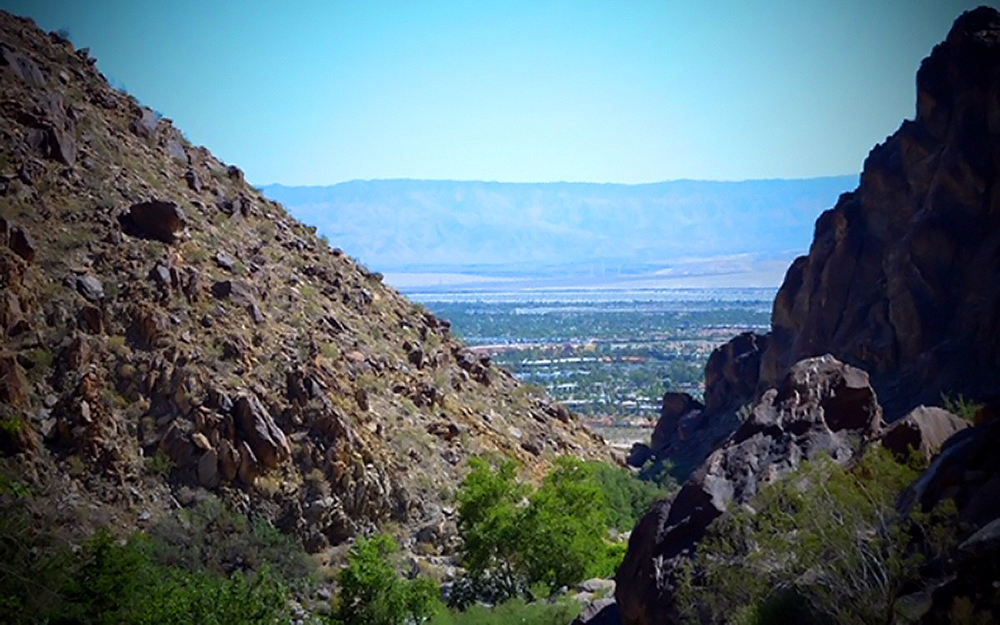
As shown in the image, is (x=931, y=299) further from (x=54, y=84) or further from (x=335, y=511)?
(x=54, y=84)

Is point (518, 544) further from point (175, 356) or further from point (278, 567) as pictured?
point (175, 356)

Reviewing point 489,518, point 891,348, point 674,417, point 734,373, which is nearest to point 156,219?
point 489,518

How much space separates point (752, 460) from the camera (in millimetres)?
24734

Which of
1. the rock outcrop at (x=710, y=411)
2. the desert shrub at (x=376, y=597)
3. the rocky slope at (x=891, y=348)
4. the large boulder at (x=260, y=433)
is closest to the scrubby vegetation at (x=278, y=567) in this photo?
the desert shrub at (x=376, y=597)

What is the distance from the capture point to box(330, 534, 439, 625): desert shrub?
29.8 m

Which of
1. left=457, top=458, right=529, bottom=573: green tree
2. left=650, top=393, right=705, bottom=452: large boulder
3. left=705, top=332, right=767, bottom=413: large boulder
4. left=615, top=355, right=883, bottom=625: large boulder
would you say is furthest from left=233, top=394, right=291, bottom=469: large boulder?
left=650, top=393, right=705, bottom=452: large boulder

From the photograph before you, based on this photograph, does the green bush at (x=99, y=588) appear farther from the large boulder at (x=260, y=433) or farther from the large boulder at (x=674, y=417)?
the large boulder at (x=674, y=417)

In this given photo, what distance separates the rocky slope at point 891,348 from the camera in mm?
22305

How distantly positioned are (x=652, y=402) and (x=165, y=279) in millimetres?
82739

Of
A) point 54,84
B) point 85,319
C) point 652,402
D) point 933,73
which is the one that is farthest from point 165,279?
point 652,402

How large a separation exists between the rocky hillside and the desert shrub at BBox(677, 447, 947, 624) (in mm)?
18370

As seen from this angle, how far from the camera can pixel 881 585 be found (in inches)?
688

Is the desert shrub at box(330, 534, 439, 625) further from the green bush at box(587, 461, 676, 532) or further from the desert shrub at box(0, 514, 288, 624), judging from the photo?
the green bush at box(587, 461, 676, 532)

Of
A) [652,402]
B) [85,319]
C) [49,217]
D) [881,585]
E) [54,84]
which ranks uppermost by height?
[54,84]
